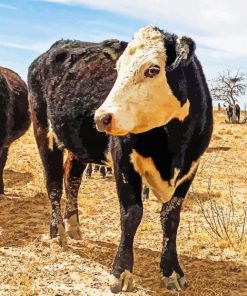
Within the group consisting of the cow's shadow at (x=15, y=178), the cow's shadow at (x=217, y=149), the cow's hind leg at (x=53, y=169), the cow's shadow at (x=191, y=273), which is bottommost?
the cow's shadow at (x=191, y=273)

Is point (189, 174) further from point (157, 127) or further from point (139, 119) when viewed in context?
point (139, 119)

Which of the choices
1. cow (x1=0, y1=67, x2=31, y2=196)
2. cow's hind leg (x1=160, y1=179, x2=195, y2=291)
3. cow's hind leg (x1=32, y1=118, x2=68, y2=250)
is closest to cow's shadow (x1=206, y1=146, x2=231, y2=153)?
cow (x1=0, y1=67, x2=31, y2=196)

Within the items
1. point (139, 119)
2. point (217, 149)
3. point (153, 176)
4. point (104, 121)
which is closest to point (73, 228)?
point (153, 176)

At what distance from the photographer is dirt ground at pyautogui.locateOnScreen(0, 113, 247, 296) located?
476 cm

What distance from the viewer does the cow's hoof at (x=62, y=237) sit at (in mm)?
5887

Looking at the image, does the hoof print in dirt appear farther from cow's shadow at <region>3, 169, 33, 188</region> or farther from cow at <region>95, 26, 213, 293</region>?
cow's shadow at <region>3, 169, 33, 188</region>

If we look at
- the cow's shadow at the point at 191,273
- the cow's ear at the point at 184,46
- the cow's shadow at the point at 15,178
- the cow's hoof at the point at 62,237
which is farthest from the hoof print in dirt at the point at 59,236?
the cow's shadow at the point at 15,178

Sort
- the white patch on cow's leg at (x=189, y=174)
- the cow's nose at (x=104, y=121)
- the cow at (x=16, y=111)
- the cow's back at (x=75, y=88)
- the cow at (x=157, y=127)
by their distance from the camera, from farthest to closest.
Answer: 1. the cow at (x=16, y=111)
2. the cow's back at (x=75, y=88)
3. the white patch on cow's leg at (x=189, y=174)
4. the cow at (x=157, y=127)
5. the cow's nose at (x=104, y=121)

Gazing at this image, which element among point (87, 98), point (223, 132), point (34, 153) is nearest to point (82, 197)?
point (87, 98)

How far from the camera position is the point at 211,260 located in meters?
5.64

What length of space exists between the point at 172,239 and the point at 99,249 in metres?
1.21

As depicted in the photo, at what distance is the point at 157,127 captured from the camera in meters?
4.43

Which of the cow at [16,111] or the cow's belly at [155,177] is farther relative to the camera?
the cow at [16,111]

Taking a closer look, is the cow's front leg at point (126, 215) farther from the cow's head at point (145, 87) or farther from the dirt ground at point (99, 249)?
the cow's head at point (145, 87)
